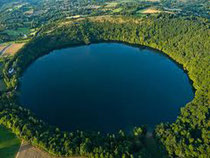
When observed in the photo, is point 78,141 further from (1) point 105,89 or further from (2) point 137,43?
(2) point 137,43

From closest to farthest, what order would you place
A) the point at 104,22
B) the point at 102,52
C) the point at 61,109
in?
the point at 61,109
the point at 102,52
the point at 104,22

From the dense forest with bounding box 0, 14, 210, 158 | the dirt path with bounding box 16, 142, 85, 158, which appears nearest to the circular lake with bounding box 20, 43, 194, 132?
the dense forest with bounding box 0, 14, 210, 158

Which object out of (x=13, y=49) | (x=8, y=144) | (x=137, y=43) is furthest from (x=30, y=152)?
(x=137, y=43)

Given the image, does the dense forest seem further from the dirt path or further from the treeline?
the dirt path

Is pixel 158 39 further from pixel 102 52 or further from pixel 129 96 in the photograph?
pixel 129 96

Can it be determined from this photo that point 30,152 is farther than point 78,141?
Yes

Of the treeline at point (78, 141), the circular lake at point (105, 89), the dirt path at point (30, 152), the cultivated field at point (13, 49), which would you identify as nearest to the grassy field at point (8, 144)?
the dirt path at point (30, 152)

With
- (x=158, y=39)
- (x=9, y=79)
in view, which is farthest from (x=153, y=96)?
(x=9, y=79)
